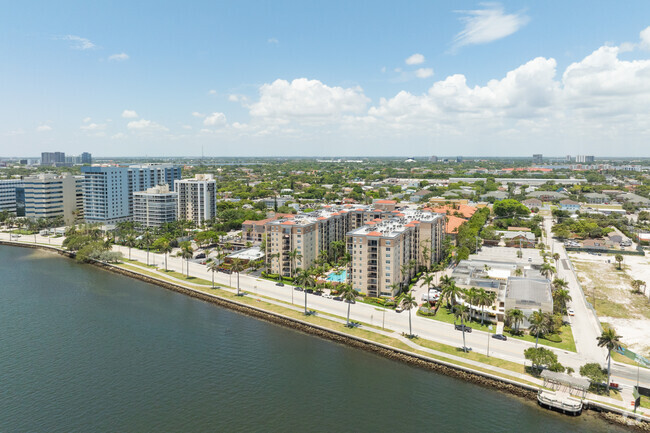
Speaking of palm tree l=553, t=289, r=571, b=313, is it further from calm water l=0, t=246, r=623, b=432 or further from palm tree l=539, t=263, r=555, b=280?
calm water l=0, t=246, r=623, b=432

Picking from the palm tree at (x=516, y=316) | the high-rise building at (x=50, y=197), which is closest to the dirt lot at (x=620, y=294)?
the palm tree at (x=516, y=316)

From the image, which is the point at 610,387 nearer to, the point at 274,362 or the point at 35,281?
the point at 274,362

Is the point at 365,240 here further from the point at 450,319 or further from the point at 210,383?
the point at 210,383

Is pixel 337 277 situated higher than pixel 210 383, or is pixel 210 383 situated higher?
pixel 337 277

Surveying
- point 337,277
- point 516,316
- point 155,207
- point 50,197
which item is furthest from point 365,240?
point 50,197

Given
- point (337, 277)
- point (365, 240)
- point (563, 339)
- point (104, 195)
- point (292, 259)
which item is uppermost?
point (104, 195)

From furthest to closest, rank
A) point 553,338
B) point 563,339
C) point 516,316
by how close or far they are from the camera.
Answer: point 516,316 → point 563,339 → point 553,338

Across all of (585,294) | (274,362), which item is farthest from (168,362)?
(585,294)
